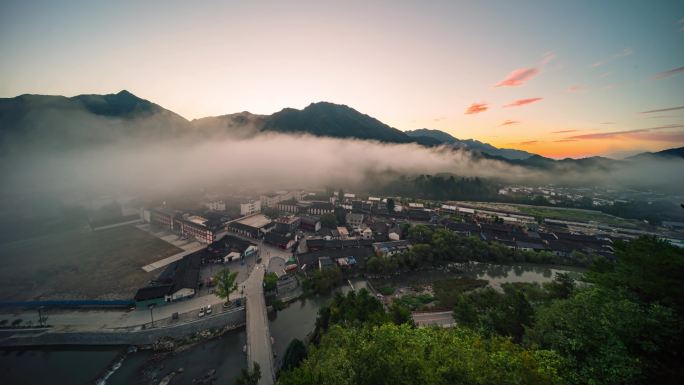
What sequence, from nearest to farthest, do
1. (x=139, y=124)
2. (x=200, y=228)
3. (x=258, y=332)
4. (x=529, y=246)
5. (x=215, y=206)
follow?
(x=258, y=332)
(x=200, y=228)
(x=529, y=246)
(x=215, y=206)
(x=139, y=124)

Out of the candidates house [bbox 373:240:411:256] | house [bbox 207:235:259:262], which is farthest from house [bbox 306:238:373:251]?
house [bbox 207:235:259:262]

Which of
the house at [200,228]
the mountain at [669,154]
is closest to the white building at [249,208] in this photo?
the house at [200,228]

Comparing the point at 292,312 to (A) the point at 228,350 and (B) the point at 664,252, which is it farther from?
(B) the point at 664,252

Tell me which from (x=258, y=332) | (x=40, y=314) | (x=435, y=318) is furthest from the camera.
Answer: (x=435, y=318)

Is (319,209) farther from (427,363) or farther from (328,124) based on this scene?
(328,124)

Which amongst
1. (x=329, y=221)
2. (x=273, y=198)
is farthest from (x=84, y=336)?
(x=273, y=198)

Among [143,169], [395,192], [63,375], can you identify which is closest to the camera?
[63,375]

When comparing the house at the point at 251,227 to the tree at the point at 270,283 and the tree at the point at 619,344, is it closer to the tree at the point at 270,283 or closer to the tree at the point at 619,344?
the tree at the point at 270,283

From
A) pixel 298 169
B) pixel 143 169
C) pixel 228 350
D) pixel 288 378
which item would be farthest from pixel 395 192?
pixel 143 169
